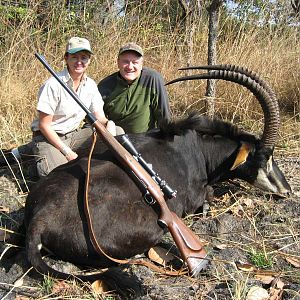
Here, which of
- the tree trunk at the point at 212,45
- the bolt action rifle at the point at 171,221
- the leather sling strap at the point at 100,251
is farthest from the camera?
the tree trunk at the point at 212,45

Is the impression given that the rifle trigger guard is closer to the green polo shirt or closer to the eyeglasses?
the eyeglasses

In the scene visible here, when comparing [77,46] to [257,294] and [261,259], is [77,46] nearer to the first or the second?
[261,259]

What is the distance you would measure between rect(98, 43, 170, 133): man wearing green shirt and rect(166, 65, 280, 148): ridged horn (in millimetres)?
1085

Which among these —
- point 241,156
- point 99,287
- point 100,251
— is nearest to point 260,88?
point 241,156

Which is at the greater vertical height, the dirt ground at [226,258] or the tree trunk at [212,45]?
the tree trunk at [212,45]

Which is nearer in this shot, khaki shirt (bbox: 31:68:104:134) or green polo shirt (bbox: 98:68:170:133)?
khaki shirt (bbox: 31:68:104:134)

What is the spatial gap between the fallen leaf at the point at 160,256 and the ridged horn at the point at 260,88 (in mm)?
1316

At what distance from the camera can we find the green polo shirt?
474cm

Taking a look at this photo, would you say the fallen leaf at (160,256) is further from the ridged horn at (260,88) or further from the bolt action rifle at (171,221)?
the ridged horn at (260,88)

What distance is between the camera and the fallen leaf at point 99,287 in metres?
2.57

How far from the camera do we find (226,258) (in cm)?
301

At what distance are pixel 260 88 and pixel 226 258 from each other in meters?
1.47

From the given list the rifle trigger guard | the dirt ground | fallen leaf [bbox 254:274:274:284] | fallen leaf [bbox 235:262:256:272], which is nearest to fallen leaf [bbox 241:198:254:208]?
the dirt ground

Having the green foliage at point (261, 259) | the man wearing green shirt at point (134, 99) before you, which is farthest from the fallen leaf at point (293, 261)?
the man wearing green shirt at point (134, 99)
